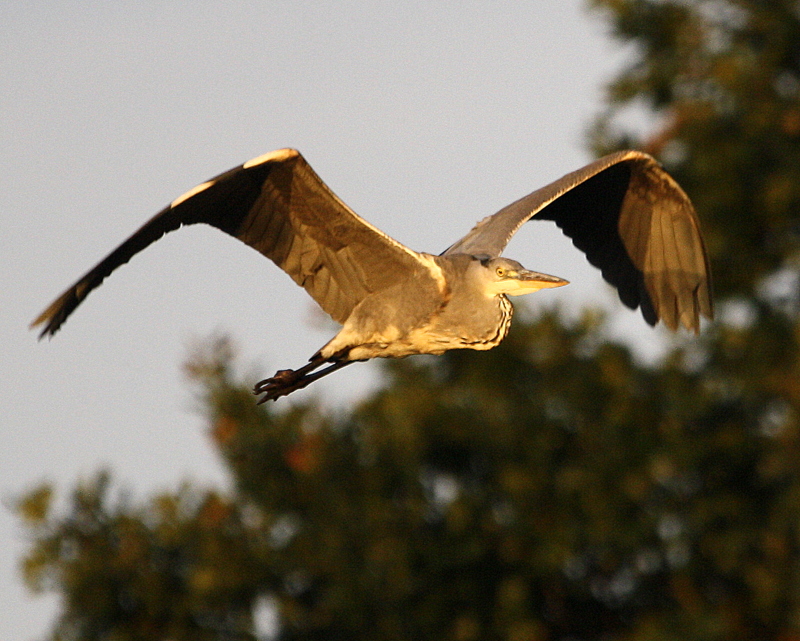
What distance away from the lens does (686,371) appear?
1278cm

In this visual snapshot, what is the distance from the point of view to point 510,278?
6637mm

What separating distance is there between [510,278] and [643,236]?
1674 millimetres

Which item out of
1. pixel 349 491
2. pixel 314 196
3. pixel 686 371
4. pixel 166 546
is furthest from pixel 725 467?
pixel 314 196

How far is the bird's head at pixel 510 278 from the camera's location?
6.64 m

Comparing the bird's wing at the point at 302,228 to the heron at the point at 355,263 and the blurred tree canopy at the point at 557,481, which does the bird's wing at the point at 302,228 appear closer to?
the heron at the point at 355,263

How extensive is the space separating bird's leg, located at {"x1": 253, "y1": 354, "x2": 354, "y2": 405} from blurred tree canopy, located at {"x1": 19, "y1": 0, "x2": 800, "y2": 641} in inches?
158

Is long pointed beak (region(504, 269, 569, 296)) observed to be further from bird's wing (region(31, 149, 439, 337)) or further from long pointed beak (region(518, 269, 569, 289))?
bird's wing (region(31, 149, 439, 337))

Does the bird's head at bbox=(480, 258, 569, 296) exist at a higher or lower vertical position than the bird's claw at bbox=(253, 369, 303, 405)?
higher

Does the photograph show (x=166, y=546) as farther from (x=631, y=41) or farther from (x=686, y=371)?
(x=631, y=41)

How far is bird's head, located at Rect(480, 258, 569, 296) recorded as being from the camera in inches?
261

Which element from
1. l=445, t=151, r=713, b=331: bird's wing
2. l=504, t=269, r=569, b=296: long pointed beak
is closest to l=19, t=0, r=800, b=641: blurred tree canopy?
l=445, t=151, r=713, b=331: bird's wing

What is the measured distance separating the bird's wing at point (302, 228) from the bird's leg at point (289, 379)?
0.25m

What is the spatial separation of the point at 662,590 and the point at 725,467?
4.25 ft

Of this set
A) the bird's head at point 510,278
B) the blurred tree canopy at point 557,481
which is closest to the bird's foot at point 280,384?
the bird's head at point 510,278
